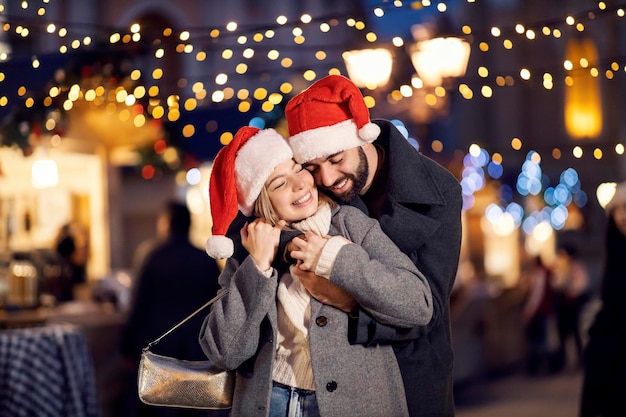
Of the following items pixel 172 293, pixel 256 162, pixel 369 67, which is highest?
pixel 369 67

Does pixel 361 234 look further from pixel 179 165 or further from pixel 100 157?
pixel 100 157

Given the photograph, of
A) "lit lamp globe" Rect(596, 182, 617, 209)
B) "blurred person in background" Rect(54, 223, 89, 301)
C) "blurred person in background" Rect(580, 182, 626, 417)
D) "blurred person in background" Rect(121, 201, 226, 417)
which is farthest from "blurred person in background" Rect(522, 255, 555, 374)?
"blurred person in background" Rect(121, 201, 226, 417)

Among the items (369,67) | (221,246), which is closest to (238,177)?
(221,246)

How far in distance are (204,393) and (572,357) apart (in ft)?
48.9

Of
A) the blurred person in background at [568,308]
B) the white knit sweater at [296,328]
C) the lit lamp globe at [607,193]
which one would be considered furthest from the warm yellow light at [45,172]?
the blurred person in background at [568,308]

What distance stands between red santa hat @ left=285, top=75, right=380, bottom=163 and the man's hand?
0.40 m

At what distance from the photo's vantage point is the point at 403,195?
11.2 feet

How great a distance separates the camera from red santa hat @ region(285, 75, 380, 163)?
3.47m

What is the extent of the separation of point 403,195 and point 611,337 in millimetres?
4046

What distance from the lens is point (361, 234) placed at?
338cm

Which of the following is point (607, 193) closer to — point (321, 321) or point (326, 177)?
point (326, 177)

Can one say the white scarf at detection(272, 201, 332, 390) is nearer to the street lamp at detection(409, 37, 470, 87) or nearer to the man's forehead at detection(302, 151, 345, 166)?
the man's forehead at detection(302, 151, 345, 166)

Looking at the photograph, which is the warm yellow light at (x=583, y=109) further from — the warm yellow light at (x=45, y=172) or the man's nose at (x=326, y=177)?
the man's nose at (x=326, y=177)

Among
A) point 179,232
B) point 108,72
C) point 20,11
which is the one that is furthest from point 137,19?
point 20,11
